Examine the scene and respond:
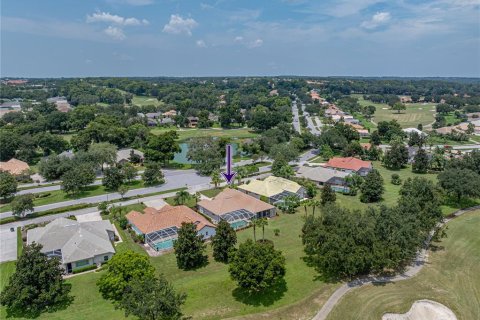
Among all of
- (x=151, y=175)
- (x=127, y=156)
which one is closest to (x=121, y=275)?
(x=151, y=175)

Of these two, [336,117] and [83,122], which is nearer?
[83,122]

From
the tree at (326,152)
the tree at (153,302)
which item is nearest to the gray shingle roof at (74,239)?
the tree at (153,302)

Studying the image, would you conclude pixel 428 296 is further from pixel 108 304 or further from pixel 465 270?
pixel 108 304

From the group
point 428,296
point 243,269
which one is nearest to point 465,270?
point 428,296

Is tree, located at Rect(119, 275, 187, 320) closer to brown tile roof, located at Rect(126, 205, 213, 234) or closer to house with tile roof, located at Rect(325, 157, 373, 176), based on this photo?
brown tile roof, located at Rect(126, 205, 213, 234)

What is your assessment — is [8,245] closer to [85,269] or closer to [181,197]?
[85,269]

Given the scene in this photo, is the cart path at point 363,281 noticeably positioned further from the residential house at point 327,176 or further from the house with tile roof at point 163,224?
the residential house at point 327,176
